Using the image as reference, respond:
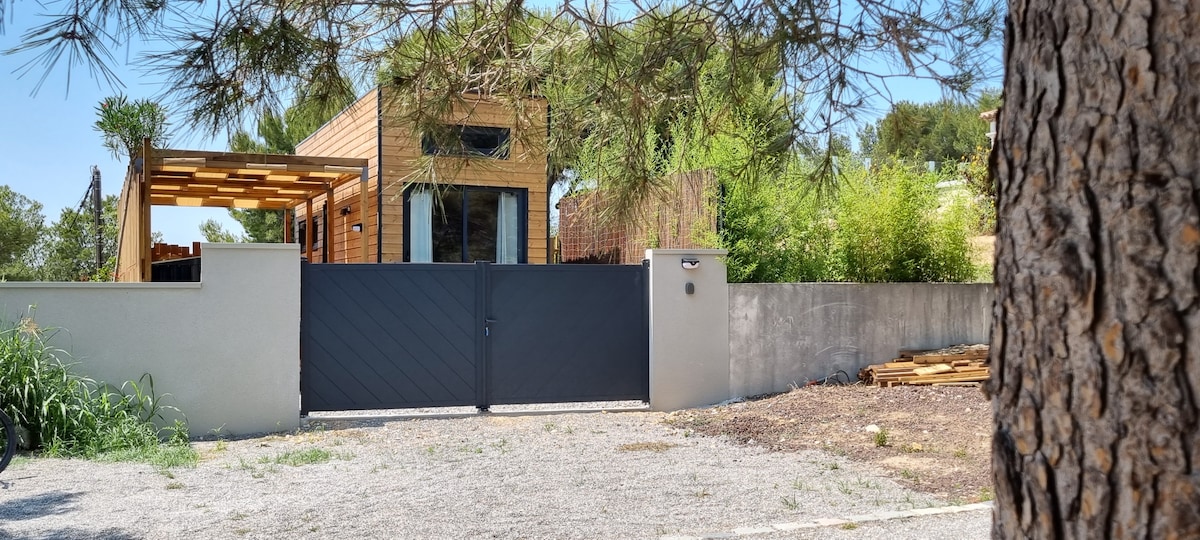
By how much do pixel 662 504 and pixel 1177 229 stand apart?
3959mm

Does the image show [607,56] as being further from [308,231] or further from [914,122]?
[308,231]

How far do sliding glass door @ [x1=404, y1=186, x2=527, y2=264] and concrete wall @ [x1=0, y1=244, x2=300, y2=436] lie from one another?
4.55 meters

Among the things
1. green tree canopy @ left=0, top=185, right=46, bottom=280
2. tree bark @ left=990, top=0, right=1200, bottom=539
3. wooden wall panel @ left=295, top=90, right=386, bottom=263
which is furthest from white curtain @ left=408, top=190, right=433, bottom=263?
green tree canopy @ left=0, top=185, right=46, bottom=280

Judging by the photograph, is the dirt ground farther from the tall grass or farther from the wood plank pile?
the tall grass

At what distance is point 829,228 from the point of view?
34.0 ft

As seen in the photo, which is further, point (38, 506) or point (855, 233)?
point (855, 233)

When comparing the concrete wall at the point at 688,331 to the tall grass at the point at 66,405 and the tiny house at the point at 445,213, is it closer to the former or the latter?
the tiny house at the point at 445,213

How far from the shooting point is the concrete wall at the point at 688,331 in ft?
29.7

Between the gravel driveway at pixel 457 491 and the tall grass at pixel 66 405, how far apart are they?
0.38 m

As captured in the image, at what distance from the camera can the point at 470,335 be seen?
8.67 m

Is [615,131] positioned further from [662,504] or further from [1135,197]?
[1135,197]

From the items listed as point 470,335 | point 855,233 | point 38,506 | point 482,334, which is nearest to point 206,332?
point 470,335

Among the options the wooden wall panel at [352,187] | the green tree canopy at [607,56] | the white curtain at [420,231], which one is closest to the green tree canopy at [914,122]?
the green tree canopy at [607,56]

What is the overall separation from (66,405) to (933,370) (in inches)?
304
